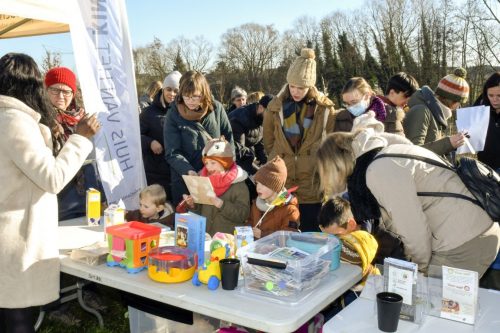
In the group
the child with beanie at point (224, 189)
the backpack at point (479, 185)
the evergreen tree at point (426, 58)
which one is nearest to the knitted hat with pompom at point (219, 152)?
the child with beanie at point (224, 189)

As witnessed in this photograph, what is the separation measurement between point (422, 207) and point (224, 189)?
1.30 metres

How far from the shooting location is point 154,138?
3.81 metres

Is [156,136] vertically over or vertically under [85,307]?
over

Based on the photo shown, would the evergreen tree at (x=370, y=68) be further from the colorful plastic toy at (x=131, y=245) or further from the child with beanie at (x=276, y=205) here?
the colorful plastic toy at (x=131, y=245)

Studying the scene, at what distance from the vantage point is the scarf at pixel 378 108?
3.11 meters

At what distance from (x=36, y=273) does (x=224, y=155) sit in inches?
50.6

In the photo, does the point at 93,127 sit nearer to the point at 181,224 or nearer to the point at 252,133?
the point at 181,224

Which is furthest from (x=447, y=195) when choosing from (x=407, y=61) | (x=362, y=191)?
(x=407, y=61)

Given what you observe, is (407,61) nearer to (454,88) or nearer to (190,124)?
(454,88)

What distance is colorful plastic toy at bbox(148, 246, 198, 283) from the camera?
1.81 m

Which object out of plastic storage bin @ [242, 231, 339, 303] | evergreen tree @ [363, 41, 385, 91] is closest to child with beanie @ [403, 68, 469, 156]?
plastic storage bin @ [242, 231, 339, 303]

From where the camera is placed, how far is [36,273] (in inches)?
74.5

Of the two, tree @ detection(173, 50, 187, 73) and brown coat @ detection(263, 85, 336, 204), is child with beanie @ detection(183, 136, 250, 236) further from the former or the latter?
tree @ detection(173, 50, 187, 73)

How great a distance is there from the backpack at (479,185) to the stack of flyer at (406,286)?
0.36 metres
